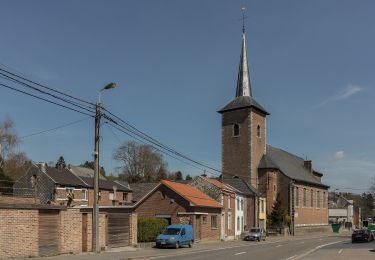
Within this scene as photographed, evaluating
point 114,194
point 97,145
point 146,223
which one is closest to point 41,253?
point 97,145

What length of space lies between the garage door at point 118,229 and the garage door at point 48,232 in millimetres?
5128

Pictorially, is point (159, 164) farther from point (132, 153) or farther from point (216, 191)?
point (216, 191)

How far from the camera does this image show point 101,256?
83.8 ft

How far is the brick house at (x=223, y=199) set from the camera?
50.5m

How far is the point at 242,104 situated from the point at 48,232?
50.7m

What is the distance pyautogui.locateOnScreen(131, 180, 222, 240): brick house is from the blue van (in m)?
5.33

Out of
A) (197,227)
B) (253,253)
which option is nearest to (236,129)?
(197,227)

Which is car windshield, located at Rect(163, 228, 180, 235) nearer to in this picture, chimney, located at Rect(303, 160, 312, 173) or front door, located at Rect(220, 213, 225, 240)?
front door, located at Rect(220, 213, 225, 240)

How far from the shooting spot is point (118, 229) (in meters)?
31.6

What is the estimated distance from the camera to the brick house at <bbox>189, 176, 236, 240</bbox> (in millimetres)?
50500

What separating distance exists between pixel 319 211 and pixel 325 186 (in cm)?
676

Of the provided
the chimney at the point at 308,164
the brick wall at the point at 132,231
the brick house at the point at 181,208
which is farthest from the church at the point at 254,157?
the brick wall at the point at 132,231

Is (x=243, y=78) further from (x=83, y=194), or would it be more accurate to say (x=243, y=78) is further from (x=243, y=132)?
(x=83, y=194)

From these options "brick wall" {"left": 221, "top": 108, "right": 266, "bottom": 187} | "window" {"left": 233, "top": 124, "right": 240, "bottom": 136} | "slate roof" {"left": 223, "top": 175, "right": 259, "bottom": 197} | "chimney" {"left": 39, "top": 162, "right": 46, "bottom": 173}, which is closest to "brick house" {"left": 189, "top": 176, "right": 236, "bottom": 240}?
"slate roof" {"left": 223, "top": 175, "right": 259, "bottom": 197}
